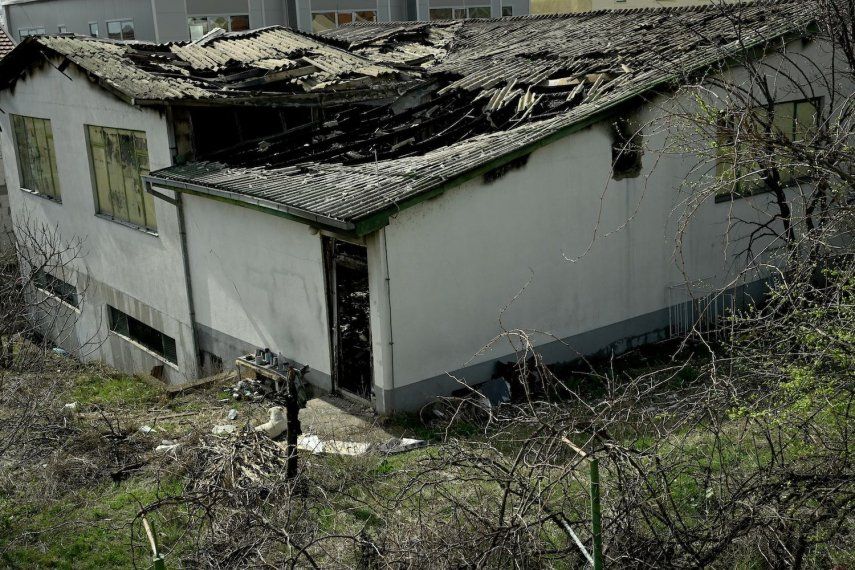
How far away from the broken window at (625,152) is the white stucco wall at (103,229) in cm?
646

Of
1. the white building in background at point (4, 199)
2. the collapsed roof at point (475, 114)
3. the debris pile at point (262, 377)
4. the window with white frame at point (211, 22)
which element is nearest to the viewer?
the collapsed roof at point (475, 114)

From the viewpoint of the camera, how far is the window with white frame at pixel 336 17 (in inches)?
1444

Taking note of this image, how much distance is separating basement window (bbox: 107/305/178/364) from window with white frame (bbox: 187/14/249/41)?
813 inches

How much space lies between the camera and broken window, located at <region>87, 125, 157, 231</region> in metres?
14.7

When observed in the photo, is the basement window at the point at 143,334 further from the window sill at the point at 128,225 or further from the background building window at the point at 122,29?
the background building window at the point at 122,29

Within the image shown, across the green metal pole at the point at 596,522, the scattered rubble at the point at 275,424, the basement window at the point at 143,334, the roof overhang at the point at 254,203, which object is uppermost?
the roof overhang at the point at 254,203

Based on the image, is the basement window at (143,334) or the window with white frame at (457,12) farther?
the window with white frame at (457,12)

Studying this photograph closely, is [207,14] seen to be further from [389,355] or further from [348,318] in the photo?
[389,355]

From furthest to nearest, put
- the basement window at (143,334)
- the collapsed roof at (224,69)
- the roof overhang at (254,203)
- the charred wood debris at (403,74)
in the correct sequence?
the basement window at (143,334) → the collapsed roof at (224,69) → the charred wood debris at (403,74) → the roof overhang at (254,203)

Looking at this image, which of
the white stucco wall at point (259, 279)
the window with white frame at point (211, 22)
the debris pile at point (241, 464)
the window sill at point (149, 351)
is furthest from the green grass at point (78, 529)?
the window with white frame at point (211, 22)

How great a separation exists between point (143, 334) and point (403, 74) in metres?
6.50

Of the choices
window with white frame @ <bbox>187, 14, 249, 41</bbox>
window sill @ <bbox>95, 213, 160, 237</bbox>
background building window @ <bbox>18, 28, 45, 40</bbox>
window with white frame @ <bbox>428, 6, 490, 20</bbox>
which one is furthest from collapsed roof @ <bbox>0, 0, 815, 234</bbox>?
background building window @ <bbox>18, 28, 45, 40</bbox>

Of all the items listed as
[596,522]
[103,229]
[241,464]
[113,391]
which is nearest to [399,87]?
[103,229]

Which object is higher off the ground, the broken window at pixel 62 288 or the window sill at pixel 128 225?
the window sill at pixel 128 225
